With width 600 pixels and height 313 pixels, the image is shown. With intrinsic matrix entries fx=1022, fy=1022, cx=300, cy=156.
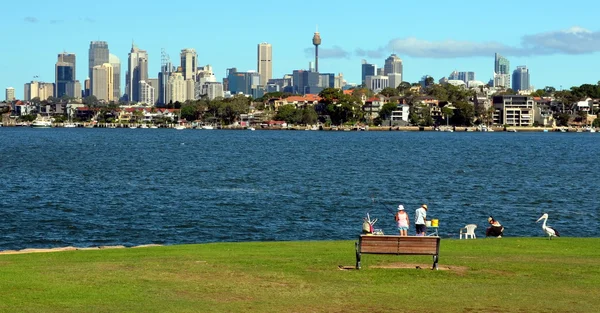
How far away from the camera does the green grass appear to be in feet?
51.6

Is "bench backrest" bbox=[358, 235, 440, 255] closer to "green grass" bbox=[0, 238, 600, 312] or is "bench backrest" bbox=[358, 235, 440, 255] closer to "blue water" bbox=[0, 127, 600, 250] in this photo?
"green grass" bbox=[0, 238, 600, 312]

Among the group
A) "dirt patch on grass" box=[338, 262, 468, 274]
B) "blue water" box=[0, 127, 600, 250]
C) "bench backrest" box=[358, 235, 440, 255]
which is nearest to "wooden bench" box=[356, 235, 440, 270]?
"bench backrest" box=[358, 235, 440, 255]

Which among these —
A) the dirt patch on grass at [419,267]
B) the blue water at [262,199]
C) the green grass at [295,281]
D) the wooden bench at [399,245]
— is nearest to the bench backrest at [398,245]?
the wooden bench at [399,245]

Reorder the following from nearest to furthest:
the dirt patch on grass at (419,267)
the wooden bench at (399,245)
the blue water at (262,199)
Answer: the wooden bench at (399,245) < the dirt patch on grass at (419,267) < the blue water at (262,199)

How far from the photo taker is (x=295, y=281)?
702 inches

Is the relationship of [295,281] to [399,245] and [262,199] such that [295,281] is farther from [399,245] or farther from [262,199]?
[262,199]

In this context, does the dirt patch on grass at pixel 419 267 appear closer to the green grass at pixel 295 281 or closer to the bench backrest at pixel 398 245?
the green grass at pixel 295 281

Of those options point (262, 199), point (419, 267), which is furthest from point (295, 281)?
point (262, 199)

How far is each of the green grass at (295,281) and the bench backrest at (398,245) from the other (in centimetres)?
42

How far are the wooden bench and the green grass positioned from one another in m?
0.41

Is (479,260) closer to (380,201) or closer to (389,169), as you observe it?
(380,201)

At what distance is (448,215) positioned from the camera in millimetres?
44750

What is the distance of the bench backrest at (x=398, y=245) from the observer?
61.3ft

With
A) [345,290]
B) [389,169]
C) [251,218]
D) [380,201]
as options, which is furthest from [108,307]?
[389,169]
